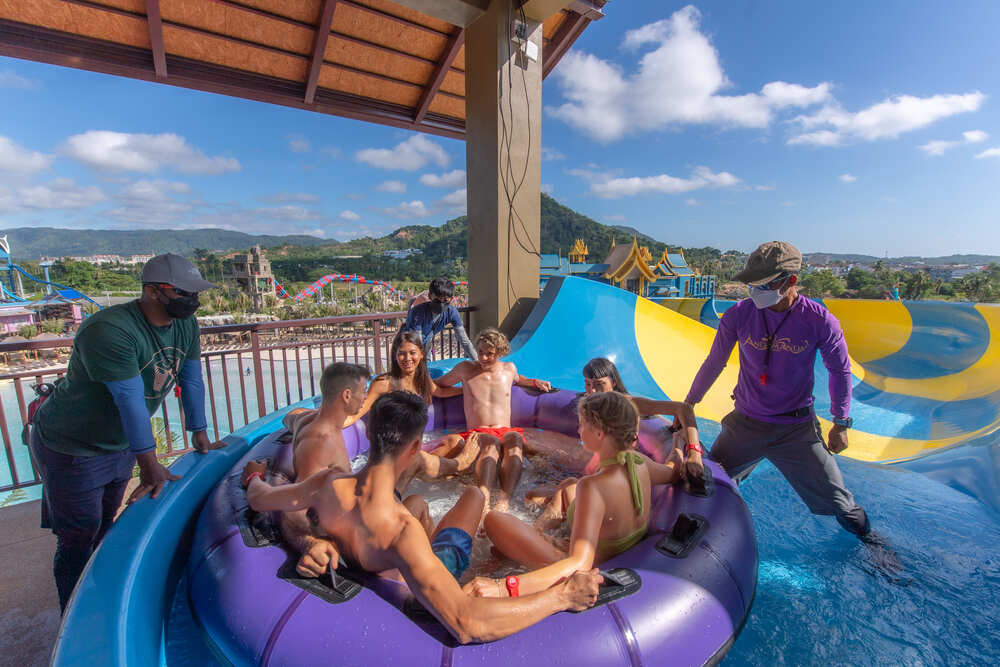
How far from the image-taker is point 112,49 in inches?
151

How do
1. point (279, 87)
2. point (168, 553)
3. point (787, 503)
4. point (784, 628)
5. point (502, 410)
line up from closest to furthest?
point (168, 553) → point (784, 628) → point (787, 503) → point (502, 410) → point (279, 87)

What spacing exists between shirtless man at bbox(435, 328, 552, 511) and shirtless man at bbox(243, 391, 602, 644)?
131cm

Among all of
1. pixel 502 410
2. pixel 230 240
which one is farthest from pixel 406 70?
pixel 230 240

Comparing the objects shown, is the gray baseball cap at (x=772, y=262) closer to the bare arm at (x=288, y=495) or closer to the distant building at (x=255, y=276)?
the bare arm at (x=288, y=495)

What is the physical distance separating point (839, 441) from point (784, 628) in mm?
806

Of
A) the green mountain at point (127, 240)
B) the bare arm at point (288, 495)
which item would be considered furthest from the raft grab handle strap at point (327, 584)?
the green mountain at point (127, 240)

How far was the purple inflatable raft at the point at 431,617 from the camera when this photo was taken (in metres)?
1.10

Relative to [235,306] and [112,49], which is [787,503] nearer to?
[112,49]

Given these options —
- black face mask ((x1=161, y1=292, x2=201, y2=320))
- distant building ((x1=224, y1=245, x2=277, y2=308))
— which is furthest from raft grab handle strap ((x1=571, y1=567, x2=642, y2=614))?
distant building ((x1=224, y1=245, x2=277, y2=308))

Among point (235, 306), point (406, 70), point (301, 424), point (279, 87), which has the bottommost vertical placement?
point (235, 306)

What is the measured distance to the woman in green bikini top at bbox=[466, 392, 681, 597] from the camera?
146 centimetres

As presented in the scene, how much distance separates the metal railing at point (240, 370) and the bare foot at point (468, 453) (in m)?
1.38

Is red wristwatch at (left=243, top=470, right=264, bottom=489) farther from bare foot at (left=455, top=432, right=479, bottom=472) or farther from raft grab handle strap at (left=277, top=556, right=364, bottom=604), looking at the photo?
bare foot at (left=455, top=432, right=479, bottom=472)

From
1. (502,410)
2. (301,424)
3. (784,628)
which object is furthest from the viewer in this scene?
(502,410)
